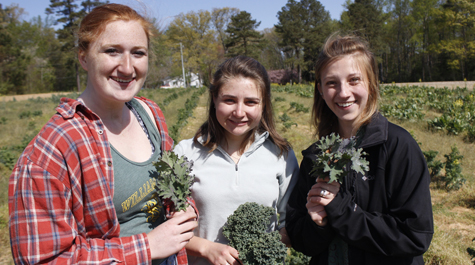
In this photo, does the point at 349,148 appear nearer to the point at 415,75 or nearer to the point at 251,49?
the point at 251,49

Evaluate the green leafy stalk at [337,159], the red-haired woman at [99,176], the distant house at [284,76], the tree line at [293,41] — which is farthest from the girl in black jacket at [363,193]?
the distant house at [284,76]

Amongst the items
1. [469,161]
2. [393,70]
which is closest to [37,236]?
[469,161]

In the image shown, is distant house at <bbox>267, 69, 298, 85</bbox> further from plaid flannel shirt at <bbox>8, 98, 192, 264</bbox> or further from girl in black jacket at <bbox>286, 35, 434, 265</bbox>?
plaid flannel shirt at <bbox>8, 98, 192, 264</bbox>

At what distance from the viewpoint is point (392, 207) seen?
5.85 feet

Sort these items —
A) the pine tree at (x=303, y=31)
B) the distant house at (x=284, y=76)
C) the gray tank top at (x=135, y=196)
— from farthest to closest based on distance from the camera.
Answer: the distant house at (x=284, y=76) → the pine tree at (x=303, y=31) → the gray tank top at (x=135, y=196)

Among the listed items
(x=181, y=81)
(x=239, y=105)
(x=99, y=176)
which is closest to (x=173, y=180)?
(x=99, y=176)

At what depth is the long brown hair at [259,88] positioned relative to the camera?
7.55ft

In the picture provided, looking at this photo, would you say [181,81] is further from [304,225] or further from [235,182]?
[304,225]

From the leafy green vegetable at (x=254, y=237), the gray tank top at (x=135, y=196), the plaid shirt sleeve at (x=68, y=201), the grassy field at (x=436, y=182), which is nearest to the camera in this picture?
the plaid shirt sleeve at (x=68, y=201)

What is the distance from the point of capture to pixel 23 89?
50344 mm

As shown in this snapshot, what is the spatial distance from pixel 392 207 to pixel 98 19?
2039mm

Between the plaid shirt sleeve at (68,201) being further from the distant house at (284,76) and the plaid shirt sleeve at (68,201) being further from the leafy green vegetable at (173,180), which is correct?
the distant house at (284,76)

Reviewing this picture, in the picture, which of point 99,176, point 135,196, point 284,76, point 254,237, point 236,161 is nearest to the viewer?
point 99,176

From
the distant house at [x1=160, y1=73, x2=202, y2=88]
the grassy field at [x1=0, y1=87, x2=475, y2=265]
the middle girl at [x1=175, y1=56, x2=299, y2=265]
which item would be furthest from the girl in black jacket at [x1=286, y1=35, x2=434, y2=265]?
the distant house at [x1=160, y1=73, x2=202, y2=88]
